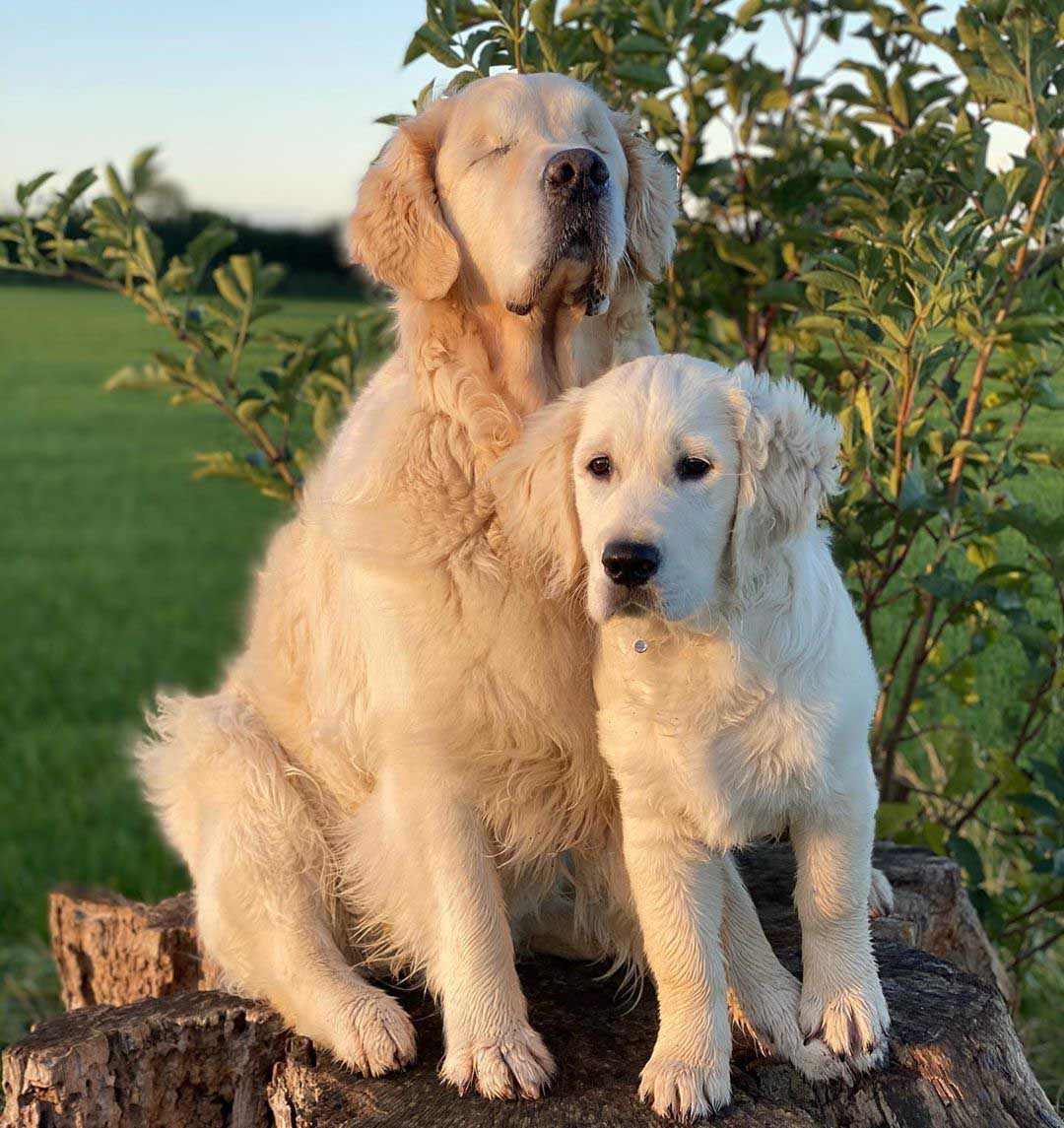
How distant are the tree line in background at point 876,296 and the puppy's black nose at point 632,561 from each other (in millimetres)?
1290

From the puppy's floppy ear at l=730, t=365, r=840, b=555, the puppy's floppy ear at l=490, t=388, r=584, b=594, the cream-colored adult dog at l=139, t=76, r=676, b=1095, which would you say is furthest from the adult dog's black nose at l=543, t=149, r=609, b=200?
the puppy's floppy ear at l=730, t=365, r=840, b=555

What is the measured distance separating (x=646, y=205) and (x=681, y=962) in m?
1.41

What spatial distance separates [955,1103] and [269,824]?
1.47 m

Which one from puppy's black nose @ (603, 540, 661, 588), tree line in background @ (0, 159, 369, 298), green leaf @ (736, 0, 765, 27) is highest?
green leaf @ (736, 0, 765, 27)

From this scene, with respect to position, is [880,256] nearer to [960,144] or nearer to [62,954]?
[960,144]

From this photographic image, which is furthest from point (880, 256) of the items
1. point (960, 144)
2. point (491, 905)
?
point (491, 905)

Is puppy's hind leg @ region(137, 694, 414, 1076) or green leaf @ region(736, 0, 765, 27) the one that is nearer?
puppy's hind leg @ region(137, 694, 414, 1076)

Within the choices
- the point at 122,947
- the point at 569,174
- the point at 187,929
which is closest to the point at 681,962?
the point at 569,174

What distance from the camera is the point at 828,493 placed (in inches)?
86.6

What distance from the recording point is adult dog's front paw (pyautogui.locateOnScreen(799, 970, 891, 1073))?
2418 mm

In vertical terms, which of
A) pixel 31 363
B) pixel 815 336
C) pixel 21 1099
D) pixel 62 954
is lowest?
pixel 31 363

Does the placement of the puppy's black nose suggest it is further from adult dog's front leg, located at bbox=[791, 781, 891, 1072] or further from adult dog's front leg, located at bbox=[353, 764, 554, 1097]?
adult dog's front leg, located at bbox=[353, 764, 554, 1097]

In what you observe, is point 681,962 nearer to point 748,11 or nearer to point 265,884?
point 265,884

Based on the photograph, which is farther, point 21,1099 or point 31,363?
point 31,363
